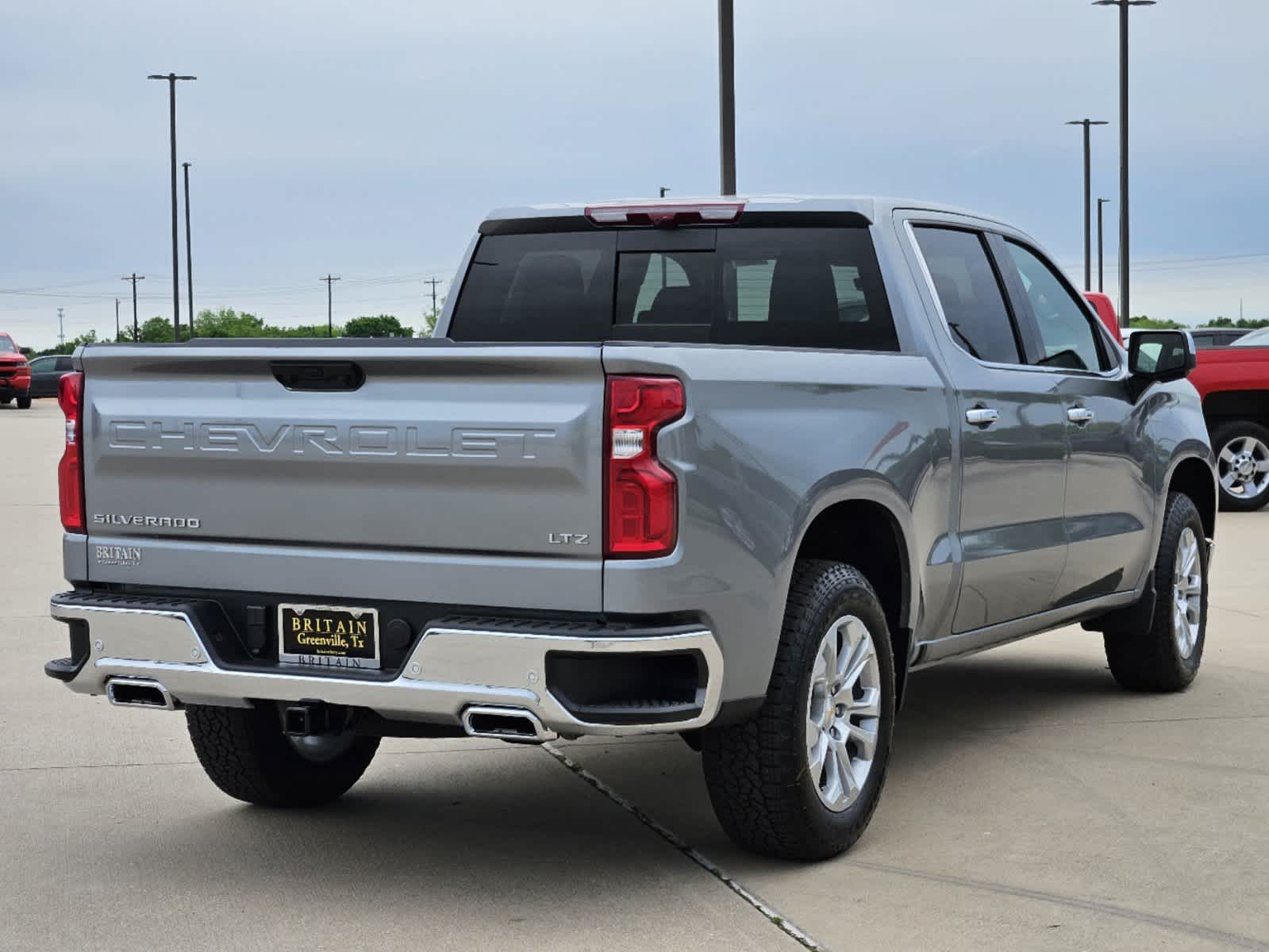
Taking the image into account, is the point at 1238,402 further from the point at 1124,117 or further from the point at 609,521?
the point at 1124,117

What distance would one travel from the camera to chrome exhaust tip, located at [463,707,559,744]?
15.0ft

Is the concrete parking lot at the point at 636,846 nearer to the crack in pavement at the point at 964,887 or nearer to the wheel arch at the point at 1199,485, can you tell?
the crack in pavement at the point at 964,887

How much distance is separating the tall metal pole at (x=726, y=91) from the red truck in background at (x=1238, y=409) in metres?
3.78

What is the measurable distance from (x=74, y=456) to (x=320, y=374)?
86 cm

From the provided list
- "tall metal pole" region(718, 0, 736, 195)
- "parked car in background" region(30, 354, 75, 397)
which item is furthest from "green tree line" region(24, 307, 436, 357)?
"tall metal pole" region(718, 0, 736, 195)

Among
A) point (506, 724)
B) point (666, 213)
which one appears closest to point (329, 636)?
point (506, 724)

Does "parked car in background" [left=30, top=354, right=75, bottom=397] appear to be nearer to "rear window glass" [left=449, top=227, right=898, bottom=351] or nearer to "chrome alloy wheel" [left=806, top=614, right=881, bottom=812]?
"rear window glass" [left=449, top=227, right=898, bottom=351]

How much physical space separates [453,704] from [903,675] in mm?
1820

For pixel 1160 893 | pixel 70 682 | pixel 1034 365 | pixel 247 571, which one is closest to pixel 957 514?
pixel 1034 365

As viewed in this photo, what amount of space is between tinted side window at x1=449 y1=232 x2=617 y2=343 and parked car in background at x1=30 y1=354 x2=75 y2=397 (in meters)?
51.7

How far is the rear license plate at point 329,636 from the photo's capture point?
4.80m

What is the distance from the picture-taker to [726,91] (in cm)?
1507

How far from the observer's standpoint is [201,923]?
478cm

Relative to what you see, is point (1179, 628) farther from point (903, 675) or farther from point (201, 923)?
point (201, 923)
